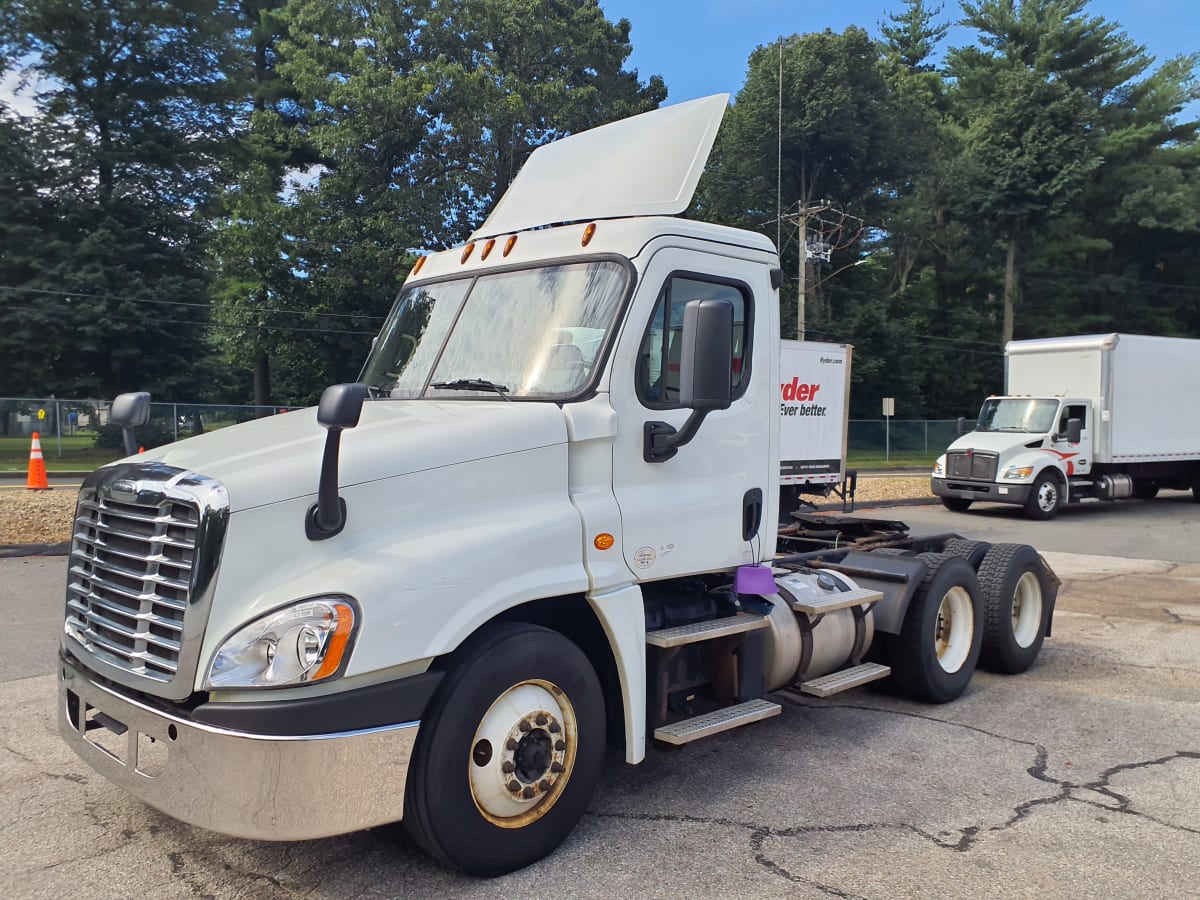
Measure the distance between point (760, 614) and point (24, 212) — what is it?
110ft

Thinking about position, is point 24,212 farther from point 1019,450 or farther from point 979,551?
point 979,551

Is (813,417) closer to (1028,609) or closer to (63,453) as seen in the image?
(1028,609)

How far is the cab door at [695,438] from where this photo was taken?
13.1 ft

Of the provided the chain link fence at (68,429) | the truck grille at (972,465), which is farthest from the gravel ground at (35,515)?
the chain link fence at (68,429)

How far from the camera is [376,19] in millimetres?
34469

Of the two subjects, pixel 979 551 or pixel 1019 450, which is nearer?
pixel 979 551

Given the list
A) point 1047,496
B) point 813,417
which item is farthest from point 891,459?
point 813,417

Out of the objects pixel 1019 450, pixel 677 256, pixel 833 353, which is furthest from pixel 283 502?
pixel 1019 450

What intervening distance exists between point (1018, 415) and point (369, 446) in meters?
19.0

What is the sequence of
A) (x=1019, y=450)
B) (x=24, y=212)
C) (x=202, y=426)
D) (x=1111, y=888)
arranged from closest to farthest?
1. (x=1111, y=888)
2. (x=1019, y=450)
3. (x=202, y=426)
4. (x=24, y=212)

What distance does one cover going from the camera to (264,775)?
297 centimetres

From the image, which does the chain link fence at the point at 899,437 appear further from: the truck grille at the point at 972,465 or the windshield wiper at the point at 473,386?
the windshield wiper at the point at 473,386

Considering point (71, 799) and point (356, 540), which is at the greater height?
point (356, 540)

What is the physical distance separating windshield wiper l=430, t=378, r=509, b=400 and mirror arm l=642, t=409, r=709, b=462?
2.07ft
